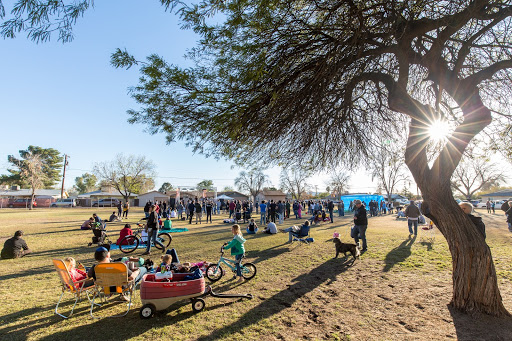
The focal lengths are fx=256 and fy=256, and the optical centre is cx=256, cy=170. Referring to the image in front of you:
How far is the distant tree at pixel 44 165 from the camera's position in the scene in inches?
2707

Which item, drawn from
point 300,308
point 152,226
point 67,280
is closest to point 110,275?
point 67,280

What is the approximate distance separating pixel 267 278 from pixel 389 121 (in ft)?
16.6

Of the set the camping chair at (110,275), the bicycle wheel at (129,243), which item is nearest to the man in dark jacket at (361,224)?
the camping chair at (110,275)

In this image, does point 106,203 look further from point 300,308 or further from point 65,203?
point 300,308

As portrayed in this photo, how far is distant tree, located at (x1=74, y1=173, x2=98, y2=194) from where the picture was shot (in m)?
101

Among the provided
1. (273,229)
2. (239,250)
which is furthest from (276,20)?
(273,229)

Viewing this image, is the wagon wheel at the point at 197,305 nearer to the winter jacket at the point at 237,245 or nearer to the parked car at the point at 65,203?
the winter jacket at the point at 237,245

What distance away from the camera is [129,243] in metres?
9.93

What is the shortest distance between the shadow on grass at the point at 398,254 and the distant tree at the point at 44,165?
85.8m

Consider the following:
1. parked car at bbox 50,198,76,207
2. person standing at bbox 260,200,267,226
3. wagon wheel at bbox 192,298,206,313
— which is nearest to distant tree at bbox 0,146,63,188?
parked car at bbox 50,198,76,207

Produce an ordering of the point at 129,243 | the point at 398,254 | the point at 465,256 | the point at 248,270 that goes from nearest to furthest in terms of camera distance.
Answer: the point at 465,256, the point at 248,270, the point at 398,254, the point at 129,243

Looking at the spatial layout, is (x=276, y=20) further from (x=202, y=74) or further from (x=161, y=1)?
(x=161, y=1)

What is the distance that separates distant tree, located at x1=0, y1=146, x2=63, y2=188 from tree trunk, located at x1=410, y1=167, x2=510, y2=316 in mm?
87925

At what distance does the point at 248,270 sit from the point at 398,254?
5.52 metres
